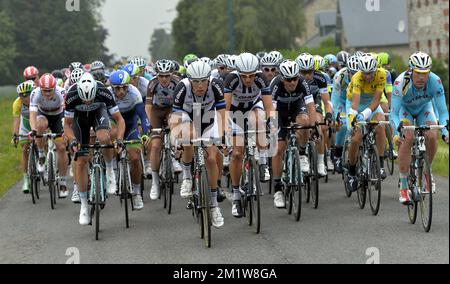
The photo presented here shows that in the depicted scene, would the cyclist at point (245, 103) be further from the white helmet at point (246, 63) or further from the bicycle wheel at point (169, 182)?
the bicycle wheel at point (169, 182)

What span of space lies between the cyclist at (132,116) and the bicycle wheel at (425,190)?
148 inches

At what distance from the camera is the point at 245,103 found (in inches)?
416

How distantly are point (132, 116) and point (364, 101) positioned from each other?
128 inches

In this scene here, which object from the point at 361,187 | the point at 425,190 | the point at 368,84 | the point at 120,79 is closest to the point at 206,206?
the point at 425,190

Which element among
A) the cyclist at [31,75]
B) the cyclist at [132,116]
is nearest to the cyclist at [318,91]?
the cyclist at [132,116]

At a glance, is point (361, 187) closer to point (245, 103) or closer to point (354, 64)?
point (354, 64)

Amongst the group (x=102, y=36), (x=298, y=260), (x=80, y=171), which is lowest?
(x=298, y=260)

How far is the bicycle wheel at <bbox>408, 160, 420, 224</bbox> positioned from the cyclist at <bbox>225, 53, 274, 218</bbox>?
177 cm

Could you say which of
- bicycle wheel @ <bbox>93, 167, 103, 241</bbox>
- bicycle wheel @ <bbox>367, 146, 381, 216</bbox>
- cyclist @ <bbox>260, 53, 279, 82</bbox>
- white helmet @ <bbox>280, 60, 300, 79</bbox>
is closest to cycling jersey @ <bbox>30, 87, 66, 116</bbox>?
cyclist @ <bbox>260, 53, 279, 82</bbox>

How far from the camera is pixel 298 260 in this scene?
805 cm

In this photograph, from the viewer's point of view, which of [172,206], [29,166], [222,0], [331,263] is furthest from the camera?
[222,0]
